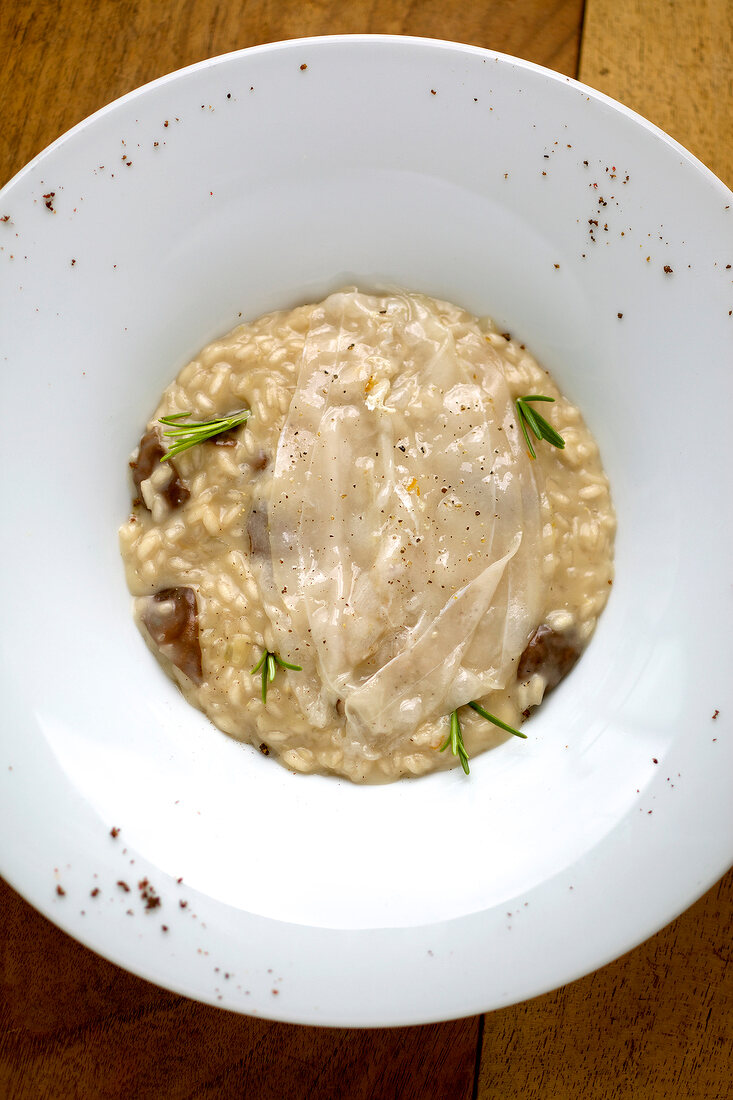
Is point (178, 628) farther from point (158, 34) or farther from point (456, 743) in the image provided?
point (158, 34)

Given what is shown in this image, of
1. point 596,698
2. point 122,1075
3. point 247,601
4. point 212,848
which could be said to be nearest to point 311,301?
point 247,601

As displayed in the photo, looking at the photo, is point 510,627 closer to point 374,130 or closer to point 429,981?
point 429,981

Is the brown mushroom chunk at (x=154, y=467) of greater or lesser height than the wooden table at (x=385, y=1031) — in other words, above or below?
above

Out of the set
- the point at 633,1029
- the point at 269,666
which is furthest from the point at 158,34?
the point at 633,1029

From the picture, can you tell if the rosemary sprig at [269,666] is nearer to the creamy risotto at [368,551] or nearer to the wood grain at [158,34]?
the creamy risotto at [368,551]

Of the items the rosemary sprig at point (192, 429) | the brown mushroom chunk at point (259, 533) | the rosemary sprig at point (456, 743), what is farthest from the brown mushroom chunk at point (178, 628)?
the rosemary sprig at point (456, 743)

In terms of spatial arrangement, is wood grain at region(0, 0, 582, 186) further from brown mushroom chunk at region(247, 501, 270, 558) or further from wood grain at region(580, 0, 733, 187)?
brown mushroom chunk at region(247, 501, 270, 558)
